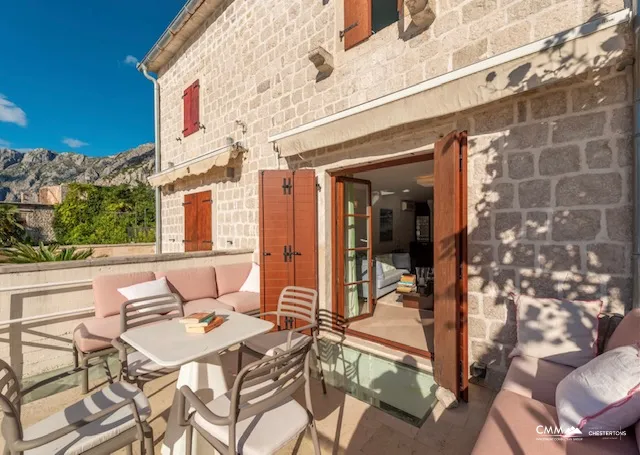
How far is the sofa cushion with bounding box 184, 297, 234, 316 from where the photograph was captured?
3773 millimetres

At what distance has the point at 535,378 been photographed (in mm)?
1918

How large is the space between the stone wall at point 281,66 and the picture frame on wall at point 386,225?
14.4 feet

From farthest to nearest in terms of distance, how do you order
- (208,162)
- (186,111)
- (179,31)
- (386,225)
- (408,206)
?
1. (408,206)
2. (386,225)
3. (186,111)
4. (179,31)
5. (208,162)

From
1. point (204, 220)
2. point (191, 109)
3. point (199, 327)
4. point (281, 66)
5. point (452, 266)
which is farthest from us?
point (191, 109)

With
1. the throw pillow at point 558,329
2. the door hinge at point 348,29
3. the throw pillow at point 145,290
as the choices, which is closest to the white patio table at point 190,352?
the throw pillow at point 145,290

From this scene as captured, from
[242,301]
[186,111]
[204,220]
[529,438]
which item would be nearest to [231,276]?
[242,301]

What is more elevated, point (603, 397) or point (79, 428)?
point (603, 397)

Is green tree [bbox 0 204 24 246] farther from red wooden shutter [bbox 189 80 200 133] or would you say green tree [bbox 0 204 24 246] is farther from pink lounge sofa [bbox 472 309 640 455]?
pink lounge sofa [bbox 472 309 640 455]

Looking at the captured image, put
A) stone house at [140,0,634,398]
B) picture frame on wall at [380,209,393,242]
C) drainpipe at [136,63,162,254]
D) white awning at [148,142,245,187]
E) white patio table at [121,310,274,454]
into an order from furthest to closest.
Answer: picture frame on wall at [380,209,393,242], drainpipe at [136,63,162,254], white awning at [148,142,245,187], stone house at [140,0,634,398], white patio table at [121,310,274,454]

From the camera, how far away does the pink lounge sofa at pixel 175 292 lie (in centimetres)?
290

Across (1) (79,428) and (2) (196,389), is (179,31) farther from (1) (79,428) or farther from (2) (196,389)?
(1) (79,428)

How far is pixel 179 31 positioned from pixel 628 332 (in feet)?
28.0

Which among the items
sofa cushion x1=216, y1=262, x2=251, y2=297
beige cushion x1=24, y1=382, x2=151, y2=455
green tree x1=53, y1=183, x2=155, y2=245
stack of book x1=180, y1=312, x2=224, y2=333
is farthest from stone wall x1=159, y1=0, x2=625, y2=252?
green tree x1=53, y1=183, x2=155, y2=245

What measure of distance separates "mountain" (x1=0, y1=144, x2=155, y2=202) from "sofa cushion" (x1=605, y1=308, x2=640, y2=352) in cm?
4950
